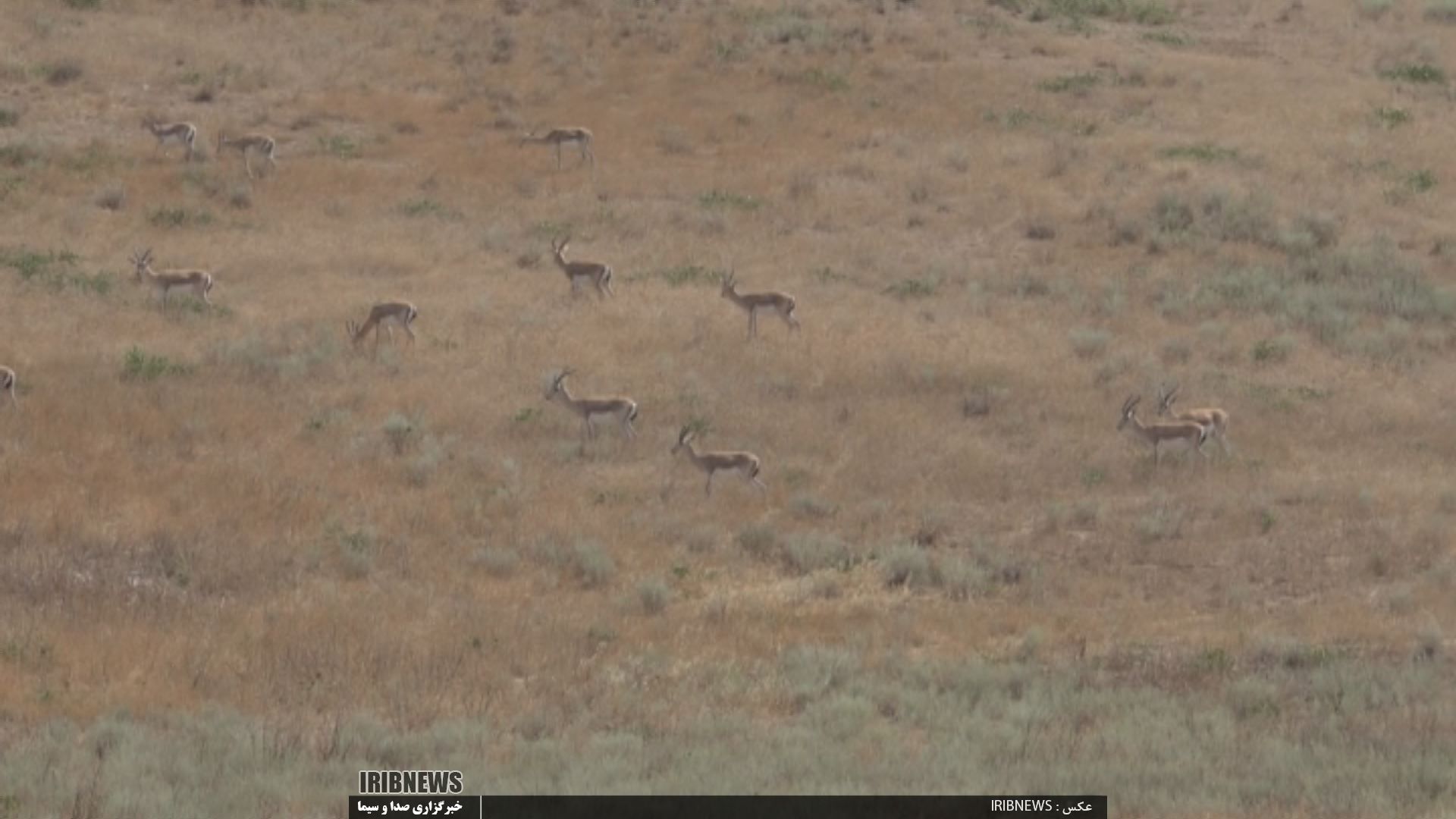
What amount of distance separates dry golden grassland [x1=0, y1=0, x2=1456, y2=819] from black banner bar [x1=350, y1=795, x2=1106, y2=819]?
0.30 metres

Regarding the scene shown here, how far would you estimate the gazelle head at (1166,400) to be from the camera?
21.4 m

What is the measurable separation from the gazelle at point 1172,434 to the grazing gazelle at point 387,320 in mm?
8817

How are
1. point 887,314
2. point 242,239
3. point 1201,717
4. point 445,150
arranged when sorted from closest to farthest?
point 1201,717
point 887,314
point 242,239
point 445,150

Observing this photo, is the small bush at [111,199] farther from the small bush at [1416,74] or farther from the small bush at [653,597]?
the small bush at [1416,74]

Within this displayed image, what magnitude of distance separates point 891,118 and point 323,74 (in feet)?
36.1

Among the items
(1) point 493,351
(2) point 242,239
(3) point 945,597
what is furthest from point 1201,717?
(2) point 242,239

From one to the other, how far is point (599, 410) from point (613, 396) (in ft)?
5.10

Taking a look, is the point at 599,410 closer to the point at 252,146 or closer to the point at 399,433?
the point at 399,433

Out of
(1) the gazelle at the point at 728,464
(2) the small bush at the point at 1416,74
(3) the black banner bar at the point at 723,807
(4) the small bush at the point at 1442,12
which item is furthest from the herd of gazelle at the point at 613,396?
(4) the small bush at the point at 1442,12

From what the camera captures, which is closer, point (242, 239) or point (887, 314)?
point (887, 314)

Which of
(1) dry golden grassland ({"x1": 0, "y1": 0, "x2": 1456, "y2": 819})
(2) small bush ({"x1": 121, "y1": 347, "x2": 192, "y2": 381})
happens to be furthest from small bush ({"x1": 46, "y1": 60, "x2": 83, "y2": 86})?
(2) small bush ({"x1": 121, "y1": 347, "x2": 192, "y2": 381})

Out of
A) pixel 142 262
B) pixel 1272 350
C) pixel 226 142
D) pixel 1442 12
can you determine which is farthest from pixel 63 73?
pixel 1442 12

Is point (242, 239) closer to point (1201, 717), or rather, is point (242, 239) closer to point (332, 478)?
point (332, 478)

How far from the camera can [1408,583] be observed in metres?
16.4
